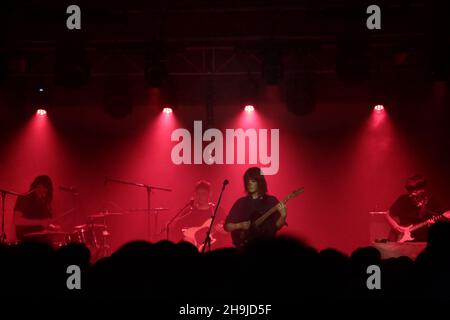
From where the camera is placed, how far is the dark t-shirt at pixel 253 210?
21.0ft

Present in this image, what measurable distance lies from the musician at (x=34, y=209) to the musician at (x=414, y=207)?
544 cm

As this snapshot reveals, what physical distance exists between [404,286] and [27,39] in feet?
26.4

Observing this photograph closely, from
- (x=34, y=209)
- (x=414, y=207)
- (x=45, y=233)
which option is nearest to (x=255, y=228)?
(x=414, y=207)

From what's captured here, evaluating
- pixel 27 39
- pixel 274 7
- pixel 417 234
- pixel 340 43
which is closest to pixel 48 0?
pixel 27 39

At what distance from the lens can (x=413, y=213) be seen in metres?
8.21

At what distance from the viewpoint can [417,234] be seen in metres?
7.95

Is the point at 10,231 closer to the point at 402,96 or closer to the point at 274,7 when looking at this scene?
the point at 274,7

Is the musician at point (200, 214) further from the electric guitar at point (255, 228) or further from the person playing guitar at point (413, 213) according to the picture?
the person playing guitar at point (413, 213)

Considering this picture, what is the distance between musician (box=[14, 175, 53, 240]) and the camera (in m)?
8.79

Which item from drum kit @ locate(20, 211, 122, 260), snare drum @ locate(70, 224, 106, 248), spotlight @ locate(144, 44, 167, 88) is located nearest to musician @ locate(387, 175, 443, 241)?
spotlight @ locate(144, 44, 167, 88)

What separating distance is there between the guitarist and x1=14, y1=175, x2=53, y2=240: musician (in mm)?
3827

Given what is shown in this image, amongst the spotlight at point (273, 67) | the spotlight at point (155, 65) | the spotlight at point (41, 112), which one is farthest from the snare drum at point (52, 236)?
the spotlight at point (273, 67)

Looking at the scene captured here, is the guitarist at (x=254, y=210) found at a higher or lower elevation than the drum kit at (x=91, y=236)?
higher

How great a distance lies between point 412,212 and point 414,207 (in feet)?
0.28
